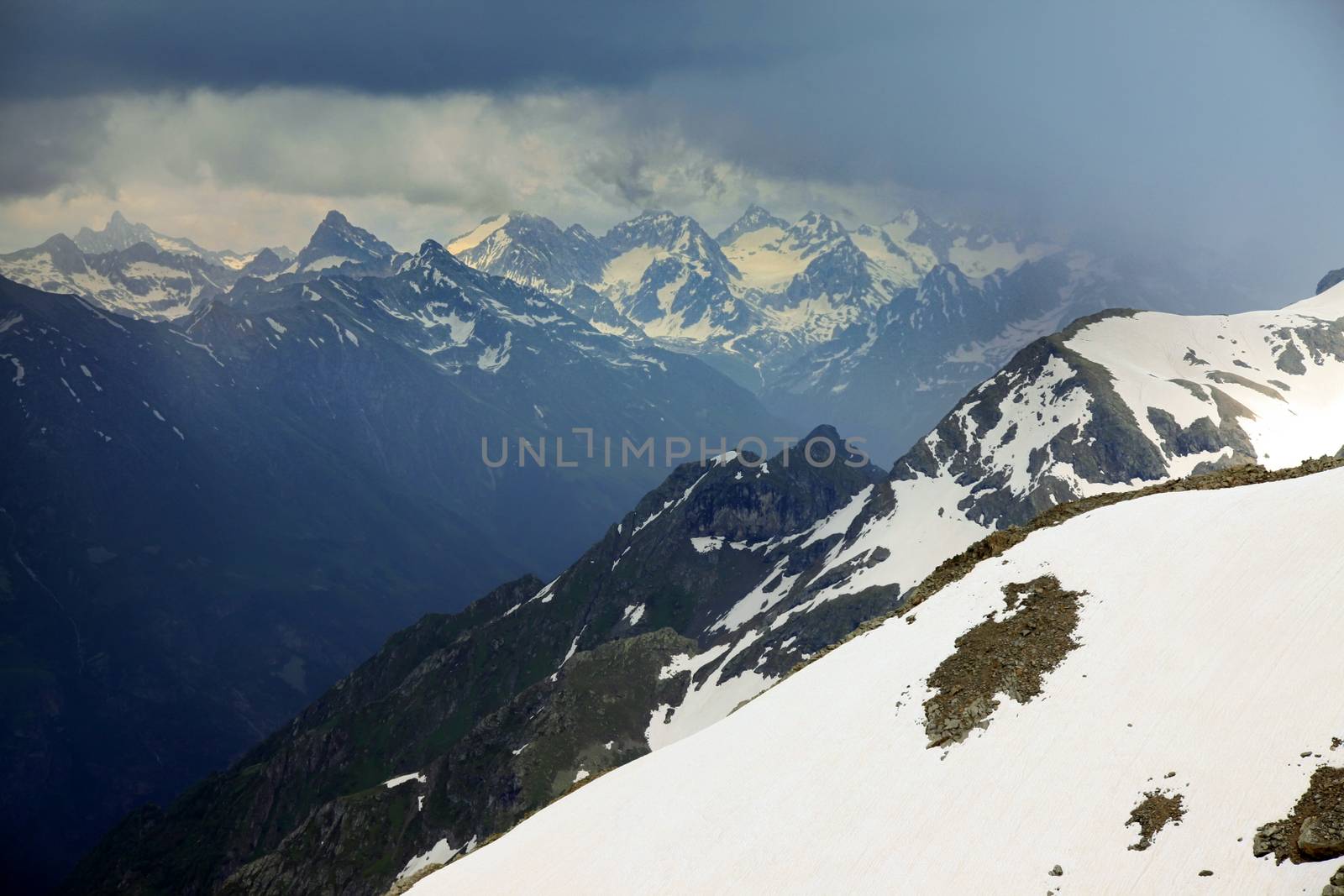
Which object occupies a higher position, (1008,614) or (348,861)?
(1008,614)

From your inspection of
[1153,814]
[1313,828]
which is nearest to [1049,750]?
[1153,814]

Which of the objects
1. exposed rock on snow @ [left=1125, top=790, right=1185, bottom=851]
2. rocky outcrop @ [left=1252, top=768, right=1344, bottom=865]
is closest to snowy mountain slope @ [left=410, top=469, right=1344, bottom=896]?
exposed rock on snow @ [left=1125, top=790, right=1185, bottom=851]

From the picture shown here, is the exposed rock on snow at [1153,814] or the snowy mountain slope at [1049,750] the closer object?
the exposed rock on snow at [1153,814]

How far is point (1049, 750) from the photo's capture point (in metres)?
44.8

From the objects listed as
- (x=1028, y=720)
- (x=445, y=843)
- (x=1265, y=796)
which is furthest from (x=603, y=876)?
(x=445, y=843)

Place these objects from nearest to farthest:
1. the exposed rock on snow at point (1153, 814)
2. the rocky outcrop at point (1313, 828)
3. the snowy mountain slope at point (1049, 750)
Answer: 1. the rocky outcrop at point (1313, 828)
2. the exposed rock on snow at point (1153, 814)
3. the snowy mountain slope at point (1049, 750)

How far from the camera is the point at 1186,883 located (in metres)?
34.3

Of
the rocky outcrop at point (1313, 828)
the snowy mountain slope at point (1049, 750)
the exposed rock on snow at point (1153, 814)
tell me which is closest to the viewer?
the rocky outcrop at point (1313, 828)

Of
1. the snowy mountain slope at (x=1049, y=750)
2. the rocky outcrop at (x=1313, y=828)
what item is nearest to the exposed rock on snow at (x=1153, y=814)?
the snowy mountain slope at (x=1049, y=750)

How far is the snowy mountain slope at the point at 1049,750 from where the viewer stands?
38094mm

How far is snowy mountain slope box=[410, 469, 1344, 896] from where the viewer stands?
38.1m

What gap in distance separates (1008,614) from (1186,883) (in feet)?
76.1

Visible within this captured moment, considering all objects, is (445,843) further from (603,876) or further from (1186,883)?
(1186,883)

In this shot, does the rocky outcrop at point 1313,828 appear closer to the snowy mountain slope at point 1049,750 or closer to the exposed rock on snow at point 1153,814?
the snowy mountain slope at point 1049,750
